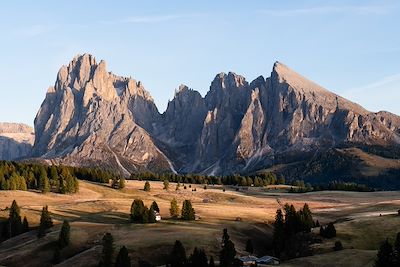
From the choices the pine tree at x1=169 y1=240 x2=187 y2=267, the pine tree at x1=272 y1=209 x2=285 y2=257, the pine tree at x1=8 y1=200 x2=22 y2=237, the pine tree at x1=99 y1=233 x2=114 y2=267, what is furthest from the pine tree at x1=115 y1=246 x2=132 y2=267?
the pine tree at x1=8 y1=200 x2=22 y2=237

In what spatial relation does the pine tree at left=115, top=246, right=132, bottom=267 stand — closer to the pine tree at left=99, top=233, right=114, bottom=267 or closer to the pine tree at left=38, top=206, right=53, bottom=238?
the pine tree at left=99, top=233, right=114, bottom=267

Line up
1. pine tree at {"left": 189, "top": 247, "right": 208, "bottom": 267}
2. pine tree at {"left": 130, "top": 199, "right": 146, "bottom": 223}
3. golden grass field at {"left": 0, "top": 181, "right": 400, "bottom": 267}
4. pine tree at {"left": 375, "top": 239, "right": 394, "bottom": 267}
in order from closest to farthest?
1. pine tree at {"left": 375, "top": 239, "right": 394, "bottom": 267}
2. pine tree at {"left": 189, "top": 247, "right": 208, "bottom": 267}
3. golden grass field at {"left": 0, "top": 181, "right": 400, "bottom": 267}
4. pine tree at {"left": 130, "top": 199, "right": 146, "bottom": 223}

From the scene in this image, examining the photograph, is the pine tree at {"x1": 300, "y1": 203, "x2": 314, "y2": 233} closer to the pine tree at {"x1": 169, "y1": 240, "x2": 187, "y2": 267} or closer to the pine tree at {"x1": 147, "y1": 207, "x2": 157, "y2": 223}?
the pine tree at {"x1": 147, "y1": 207, "x2": 157, "y2": 223}

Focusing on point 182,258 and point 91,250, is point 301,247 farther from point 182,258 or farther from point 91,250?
point 91,250

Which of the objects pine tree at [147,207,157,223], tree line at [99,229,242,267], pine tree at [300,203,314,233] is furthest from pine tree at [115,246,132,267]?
pine tree at [300,203,314,233]

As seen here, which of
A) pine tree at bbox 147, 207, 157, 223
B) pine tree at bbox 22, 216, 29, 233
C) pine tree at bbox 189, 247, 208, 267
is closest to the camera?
pine tree at bbox 189, 247, 208, 267

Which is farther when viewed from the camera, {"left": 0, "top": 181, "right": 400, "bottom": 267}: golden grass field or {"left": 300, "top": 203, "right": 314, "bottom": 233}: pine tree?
{"left": 300, "top": 203, "right": 314, "bottom": 233}: pine tree

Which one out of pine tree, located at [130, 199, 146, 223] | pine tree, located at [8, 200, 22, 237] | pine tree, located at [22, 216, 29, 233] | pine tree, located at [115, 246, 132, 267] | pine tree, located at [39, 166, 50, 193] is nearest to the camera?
pine tree, located at [115, 246, 132, 267]

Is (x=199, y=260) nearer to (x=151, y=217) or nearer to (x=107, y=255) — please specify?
(x=107, y=255)

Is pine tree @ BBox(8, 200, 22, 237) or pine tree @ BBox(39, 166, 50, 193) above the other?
pine tree @ BBox(39, 166, 50, 193)

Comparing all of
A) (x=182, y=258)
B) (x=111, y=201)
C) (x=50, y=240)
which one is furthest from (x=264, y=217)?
(x=182, y=258)

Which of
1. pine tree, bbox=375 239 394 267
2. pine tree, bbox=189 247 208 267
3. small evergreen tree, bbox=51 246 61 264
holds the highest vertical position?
pine tree, bbox=375 239 394 267

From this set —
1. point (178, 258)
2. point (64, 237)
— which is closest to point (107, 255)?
point (178, 258)

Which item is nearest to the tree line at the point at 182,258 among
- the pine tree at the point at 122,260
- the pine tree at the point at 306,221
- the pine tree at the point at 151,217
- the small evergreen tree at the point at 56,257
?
the pine tree at the point at 122,260
